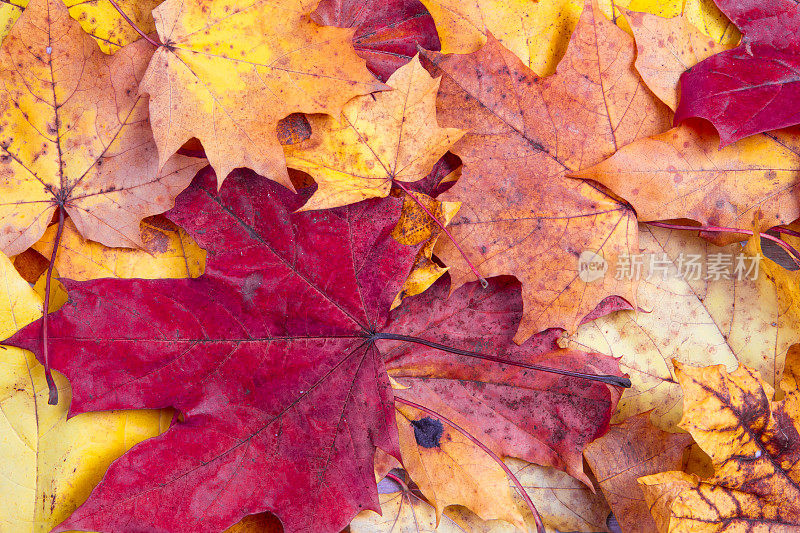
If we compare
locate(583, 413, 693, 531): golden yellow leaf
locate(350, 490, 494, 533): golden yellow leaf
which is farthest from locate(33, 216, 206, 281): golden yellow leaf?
locate(583, 413, 693, 531): golden yellow leaf

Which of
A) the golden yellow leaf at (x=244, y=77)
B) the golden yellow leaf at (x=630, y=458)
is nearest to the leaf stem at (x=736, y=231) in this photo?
the golden yellow leaf at (x=630, y=458)

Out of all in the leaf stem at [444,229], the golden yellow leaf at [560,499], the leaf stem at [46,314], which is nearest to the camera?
the leaf stem at [46,314]

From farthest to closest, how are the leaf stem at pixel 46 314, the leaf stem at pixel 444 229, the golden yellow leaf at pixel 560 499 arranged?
the golden yellow leaf at pixel 560 499 → the leaf stem at pixel 444 229 → the leaf stem at pixel 46 314

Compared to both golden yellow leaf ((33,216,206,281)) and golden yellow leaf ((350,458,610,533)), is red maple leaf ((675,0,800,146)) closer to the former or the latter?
golden yellow leaf ((350,458,610,533))

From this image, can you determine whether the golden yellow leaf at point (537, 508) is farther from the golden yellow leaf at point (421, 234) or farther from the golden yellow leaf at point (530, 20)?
the golden yellow leaf at point (530, 20)

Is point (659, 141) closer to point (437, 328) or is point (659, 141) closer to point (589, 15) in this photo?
point (589, 15)

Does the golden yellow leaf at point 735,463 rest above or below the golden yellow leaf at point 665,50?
below

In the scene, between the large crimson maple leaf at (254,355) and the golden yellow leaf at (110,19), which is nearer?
the large crimson maple leaf at (254,355)
